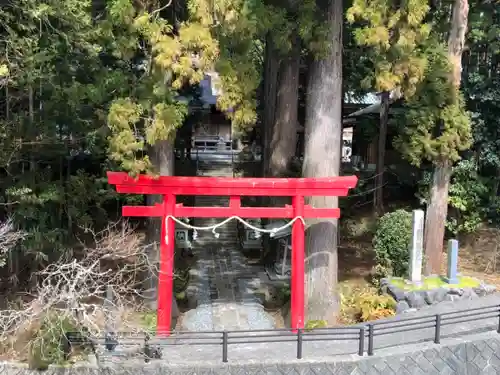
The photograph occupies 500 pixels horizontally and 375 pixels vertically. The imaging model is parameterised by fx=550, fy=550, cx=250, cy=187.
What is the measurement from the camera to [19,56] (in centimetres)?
1108

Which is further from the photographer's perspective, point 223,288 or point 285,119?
point 285,119

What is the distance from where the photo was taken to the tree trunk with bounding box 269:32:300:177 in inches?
642

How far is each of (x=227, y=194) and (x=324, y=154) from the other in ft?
8.31

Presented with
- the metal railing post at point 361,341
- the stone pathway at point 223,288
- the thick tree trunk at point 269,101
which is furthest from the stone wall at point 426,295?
the thick tree trunk at point 269,101

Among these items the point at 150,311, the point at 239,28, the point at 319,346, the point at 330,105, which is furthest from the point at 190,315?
the point at 239,28

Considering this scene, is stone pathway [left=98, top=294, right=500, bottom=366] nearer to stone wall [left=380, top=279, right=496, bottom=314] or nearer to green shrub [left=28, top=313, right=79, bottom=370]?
stone wall [left=380, top=279, right=496, bottom=314]

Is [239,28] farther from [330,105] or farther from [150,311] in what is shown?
[150,311]

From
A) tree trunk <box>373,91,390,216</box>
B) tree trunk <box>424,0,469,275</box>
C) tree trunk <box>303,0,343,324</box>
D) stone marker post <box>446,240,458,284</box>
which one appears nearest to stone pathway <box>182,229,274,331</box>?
tree trunk <box>303,0,343,324</box>

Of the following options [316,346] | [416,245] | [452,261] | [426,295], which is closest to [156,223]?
[316,346]

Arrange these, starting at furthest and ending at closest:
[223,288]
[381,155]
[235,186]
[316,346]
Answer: [381,155] → [223,288] → [235,186] → [316,346]

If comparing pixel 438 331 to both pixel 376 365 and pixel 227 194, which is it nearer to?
pixel 376 365

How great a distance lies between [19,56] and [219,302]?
7.51 m

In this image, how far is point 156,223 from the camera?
13266mm

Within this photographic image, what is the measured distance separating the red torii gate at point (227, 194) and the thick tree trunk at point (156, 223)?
830 millimetres
